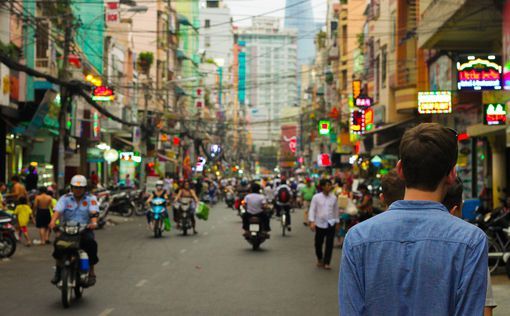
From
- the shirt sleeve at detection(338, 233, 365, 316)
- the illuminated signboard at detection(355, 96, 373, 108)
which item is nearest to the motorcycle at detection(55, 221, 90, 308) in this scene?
the shirt sleeve at detection(338, 233, 365, 316)

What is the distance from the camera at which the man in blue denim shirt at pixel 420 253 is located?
323 cm

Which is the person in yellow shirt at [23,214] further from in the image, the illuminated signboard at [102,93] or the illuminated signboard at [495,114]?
the illuminated signboard at [102,93]

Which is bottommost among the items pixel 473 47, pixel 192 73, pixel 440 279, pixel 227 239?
pixel 227 239

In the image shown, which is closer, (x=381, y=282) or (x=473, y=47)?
(x=381, y=282)

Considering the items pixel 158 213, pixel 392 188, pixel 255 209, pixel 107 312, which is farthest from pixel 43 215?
pixel 392 188

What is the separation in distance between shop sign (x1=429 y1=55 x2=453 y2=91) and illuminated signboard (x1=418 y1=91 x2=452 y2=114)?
2085 mm

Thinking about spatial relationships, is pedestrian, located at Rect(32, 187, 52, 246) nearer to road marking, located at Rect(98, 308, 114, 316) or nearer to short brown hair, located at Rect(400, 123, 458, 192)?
road marking, located at Rect(98, 308, 114, 316)

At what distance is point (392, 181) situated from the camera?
797 cm

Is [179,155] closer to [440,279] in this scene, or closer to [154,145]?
[154,145]

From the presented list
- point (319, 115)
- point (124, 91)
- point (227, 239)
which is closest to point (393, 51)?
point (227, 239)

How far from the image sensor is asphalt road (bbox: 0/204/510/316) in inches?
448

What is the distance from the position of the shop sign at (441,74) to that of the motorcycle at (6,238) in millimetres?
15723

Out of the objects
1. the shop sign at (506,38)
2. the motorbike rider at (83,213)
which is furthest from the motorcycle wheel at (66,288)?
the shop sign at (506,38)

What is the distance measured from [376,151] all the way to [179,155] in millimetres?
50752
